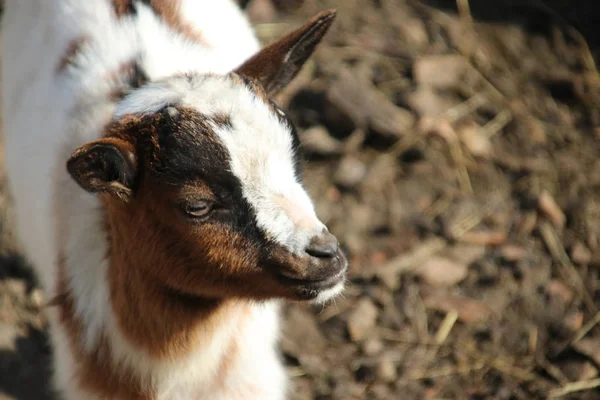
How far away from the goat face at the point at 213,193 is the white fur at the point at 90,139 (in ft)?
0.05

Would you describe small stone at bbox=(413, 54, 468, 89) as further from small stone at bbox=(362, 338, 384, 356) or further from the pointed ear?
the pointed ear

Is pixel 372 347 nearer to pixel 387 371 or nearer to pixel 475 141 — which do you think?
pixel 387 371

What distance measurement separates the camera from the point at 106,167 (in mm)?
2963

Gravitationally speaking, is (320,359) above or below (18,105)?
below

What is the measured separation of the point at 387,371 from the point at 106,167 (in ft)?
6.91

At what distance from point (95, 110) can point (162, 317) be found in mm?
959

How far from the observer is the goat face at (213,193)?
2914 millimetres

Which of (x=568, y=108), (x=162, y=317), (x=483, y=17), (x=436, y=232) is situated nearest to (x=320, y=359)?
(x=436, y=232)

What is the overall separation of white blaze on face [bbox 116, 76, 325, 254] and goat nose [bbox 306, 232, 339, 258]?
0.7 inches

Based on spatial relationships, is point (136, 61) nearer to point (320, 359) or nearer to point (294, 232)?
point (294, 232)

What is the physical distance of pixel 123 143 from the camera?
9.78 ft

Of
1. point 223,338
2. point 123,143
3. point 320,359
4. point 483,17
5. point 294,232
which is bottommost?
point 320,359

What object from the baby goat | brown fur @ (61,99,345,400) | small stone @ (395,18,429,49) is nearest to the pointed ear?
the baby goat

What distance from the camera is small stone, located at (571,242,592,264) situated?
479 centimetres
